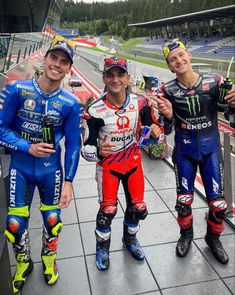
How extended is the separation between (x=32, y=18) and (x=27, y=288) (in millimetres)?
23352

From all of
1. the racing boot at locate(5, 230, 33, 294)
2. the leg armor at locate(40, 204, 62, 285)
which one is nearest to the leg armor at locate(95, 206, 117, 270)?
the leg armor at locate(40, 204, 62, 285)

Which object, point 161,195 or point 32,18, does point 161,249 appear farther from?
point 32,18

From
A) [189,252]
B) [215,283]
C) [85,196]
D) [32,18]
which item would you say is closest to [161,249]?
[189,252]

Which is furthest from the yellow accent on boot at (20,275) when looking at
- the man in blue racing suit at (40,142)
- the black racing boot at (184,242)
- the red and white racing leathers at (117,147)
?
the black racing boot at (184,242)

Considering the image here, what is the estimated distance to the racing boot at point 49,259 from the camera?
3.50 m

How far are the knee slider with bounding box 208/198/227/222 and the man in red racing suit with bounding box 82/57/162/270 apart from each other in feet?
2.82

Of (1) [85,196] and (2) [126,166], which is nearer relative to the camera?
(2) [126,166]

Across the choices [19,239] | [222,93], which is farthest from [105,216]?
[222,93]

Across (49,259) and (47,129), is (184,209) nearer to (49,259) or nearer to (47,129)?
(49,259)

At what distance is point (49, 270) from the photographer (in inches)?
140

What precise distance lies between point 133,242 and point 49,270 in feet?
3.47

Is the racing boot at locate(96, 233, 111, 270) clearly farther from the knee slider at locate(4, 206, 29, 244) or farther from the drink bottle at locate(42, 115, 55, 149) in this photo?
the drink bottle at locate(42, 115, 55, 149)

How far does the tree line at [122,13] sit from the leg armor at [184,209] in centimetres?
6387

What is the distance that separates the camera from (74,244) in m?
4.21
